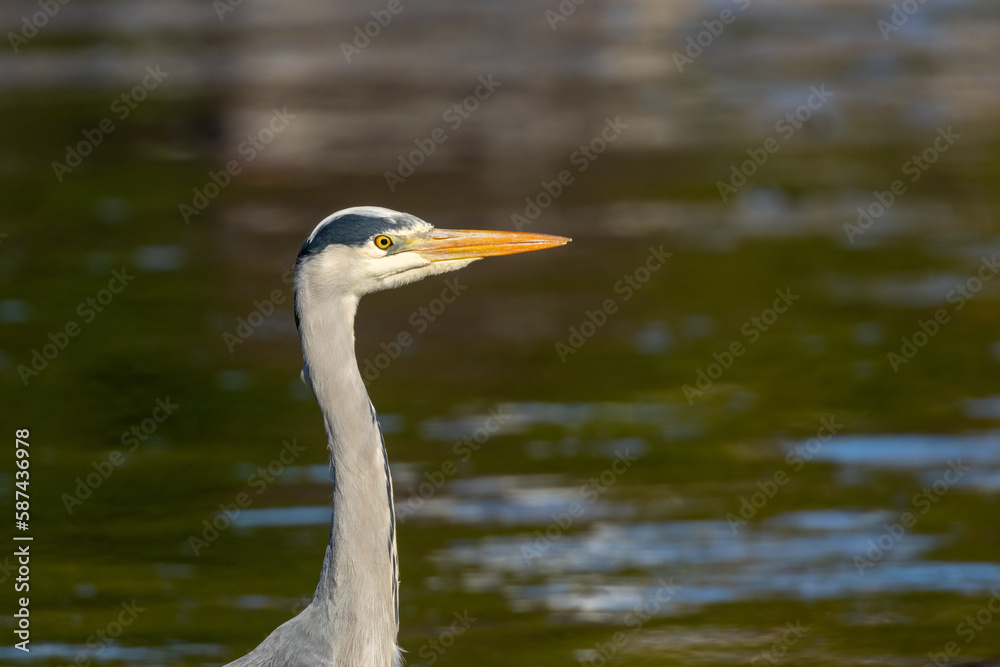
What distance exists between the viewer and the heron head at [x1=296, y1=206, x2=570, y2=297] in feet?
19.1

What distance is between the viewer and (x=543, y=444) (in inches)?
407

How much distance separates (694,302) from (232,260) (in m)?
4.78

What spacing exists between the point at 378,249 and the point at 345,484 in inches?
34.1

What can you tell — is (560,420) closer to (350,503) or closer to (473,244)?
(473,244)

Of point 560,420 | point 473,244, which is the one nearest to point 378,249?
point 473,244

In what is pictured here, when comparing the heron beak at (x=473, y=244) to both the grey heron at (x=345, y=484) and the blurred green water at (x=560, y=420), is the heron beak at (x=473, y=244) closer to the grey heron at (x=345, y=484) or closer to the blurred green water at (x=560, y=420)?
the grey heron at (x=345, y=484)

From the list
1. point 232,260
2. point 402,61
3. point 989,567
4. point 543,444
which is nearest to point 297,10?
point 402,61

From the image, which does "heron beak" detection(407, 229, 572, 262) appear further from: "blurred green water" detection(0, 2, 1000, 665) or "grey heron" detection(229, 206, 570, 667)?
"blurred green water" detection(0, 2, 1000, 665)

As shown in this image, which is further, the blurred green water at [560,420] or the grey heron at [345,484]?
the blurred green water at [560,420]

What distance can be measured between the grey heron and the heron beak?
0.94 ft

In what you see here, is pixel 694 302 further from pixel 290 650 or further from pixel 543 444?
pixel 290 650

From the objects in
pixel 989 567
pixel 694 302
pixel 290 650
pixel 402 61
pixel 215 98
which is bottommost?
pixel 290 650

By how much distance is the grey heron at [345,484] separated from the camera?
18.9ft

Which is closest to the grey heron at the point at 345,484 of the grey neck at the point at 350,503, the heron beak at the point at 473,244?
the grey neck at the point at 350,503
